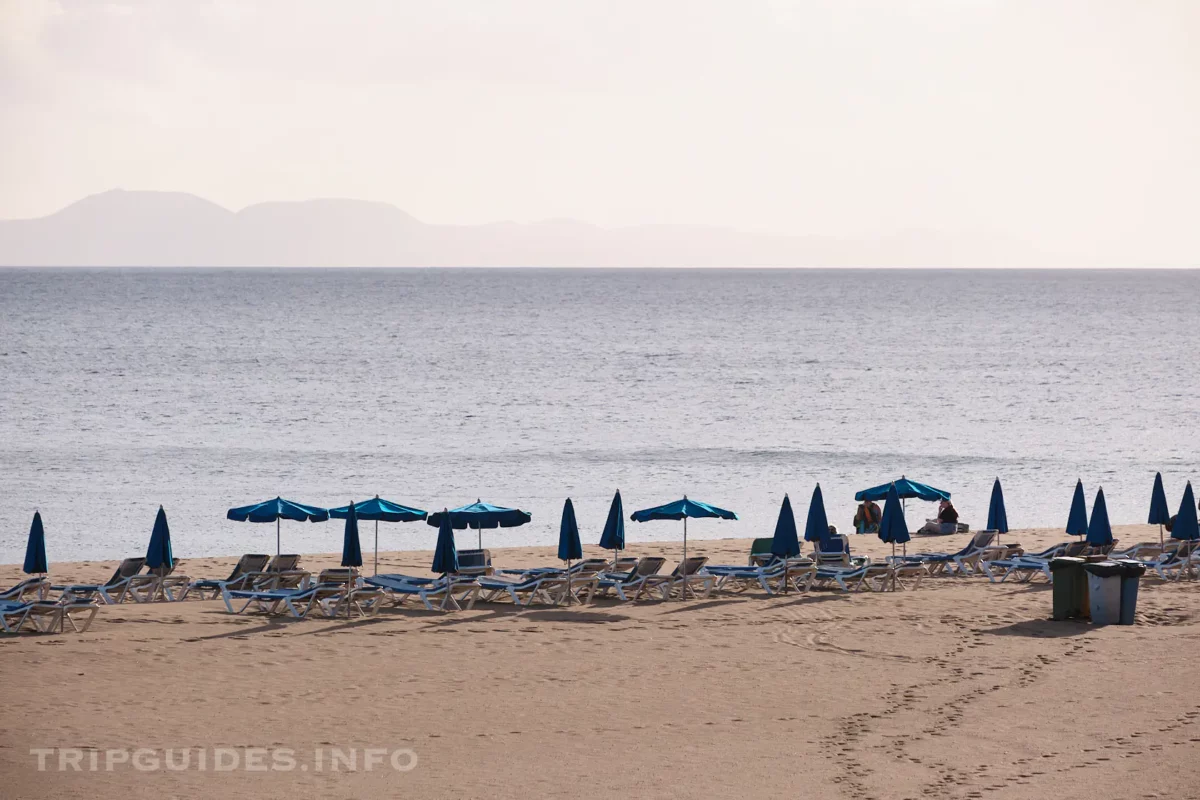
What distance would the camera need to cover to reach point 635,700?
12281 mm

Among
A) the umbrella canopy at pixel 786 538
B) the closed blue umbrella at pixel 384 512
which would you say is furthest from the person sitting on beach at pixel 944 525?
the closed blue umbrella at pixel 384 512

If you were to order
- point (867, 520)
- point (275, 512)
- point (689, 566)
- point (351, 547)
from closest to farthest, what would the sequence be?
point (351, 547), point (689, 566), point (275, 512), point (867, 520)

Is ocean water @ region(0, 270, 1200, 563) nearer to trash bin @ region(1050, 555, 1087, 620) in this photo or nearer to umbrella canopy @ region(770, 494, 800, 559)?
umbrella canopy @ region(770, 494, 800, 559)

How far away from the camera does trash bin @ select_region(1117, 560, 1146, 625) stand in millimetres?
15617

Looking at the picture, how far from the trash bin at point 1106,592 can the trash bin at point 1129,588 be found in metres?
0.04

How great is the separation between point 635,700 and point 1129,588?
6.71m

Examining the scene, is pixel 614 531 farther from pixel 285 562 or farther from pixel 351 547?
pixel 285 562

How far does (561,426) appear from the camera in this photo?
46.4 metres

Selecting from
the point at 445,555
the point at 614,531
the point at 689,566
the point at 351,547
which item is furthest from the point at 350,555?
the point at 689,566

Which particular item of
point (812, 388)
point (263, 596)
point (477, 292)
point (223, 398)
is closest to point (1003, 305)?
point (477, 292)

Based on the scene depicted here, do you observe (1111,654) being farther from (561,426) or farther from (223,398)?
(223,398)

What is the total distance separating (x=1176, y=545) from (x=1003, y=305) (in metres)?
128

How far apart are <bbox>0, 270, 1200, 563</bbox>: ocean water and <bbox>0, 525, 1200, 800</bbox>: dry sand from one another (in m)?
9.60

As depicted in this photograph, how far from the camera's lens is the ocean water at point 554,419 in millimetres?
30469
